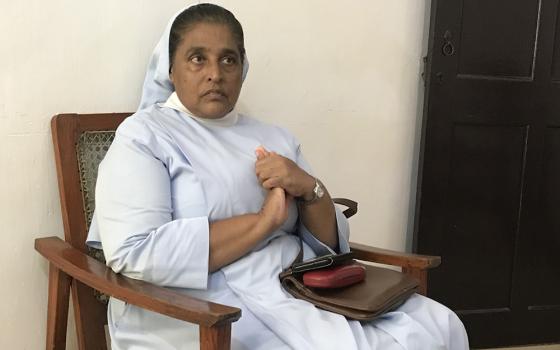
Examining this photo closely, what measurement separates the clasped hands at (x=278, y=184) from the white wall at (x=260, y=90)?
18.6 inches

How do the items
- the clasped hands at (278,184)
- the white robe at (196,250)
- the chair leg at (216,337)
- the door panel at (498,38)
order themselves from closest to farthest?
the chair leg at (216,337) → the white robe at (196,250) → the clasped hands at (278,184) → the door panel at (498,38)

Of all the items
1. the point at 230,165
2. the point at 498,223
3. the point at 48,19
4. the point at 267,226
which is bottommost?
the point at 498,223

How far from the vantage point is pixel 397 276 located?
1.42m

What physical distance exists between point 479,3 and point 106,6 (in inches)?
49.4

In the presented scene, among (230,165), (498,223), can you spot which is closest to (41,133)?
(230,165)

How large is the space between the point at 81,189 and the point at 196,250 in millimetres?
437

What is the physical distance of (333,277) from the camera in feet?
4.23

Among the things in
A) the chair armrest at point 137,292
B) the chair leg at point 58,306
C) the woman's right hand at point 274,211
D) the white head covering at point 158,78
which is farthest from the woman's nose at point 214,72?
the chair leg at point 58,306

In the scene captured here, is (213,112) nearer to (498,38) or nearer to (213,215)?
(213,215)

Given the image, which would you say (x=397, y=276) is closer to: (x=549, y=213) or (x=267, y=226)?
(x=267, y=226)

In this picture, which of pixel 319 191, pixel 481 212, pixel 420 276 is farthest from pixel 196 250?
pixel 481 212

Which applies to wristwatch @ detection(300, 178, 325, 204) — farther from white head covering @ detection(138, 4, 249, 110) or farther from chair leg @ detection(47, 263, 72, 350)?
chair leg @ detection(47, 263, 72, 350)

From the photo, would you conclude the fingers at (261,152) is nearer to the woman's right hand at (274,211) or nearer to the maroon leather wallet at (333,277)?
the woman's right hand at (274,211)

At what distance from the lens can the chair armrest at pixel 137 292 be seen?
990 millimetres
